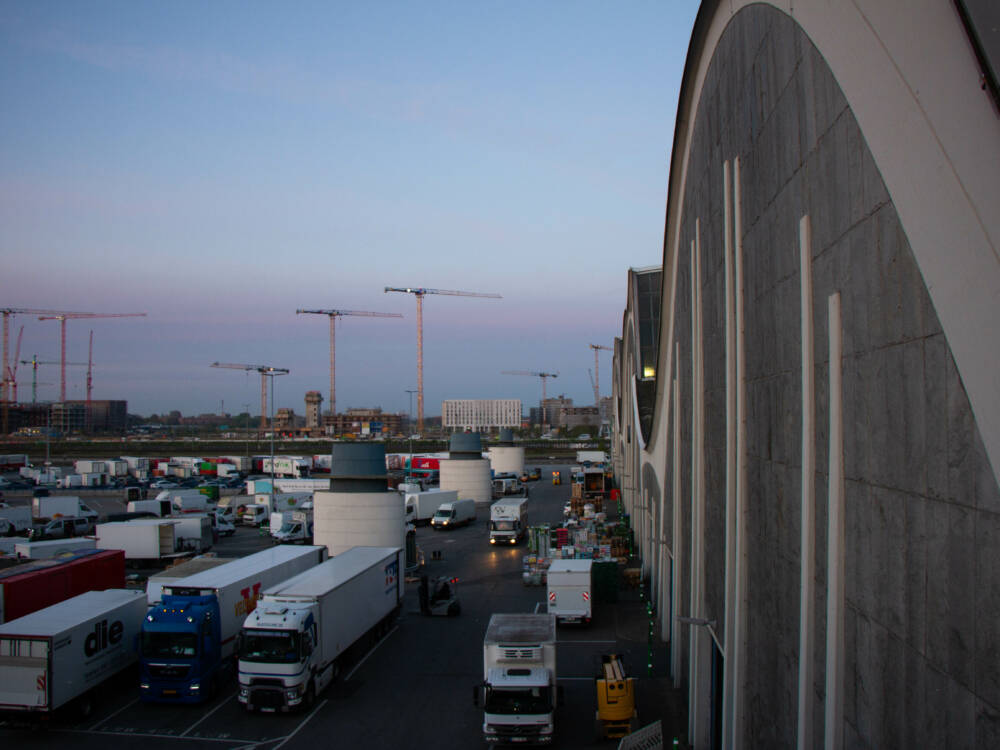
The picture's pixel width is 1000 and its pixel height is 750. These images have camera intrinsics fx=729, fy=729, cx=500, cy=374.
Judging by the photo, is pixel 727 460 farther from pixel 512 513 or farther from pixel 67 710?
pixel 512 513

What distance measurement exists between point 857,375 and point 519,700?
11245 millimetres

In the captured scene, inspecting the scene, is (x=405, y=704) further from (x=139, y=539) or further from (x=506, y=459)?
(x=506, y=459)

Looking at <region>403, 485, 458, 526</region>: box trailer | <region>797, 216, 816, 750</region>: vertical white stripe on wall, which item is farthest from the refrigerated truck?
<region>403, 485, 458, 526</region>: box trailer

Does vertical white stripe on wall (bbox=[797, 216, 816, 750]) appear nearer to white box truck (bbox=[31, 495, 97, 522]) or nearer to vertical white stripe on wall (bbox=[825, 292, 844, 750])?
vertical white stripe on wall (bbox=[825, 292, 844, 750])

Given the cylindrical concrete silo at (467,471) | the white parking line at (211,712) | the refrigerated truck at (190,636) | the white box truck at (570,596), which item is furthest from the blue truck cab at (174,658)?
the cylindrical concrete silo at (467,471)

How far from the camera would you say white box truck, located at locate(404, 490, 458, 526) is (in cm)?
4862

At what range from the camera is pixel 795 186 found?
766 centimetres

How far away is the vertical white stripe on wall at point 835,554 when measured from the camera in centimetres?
648

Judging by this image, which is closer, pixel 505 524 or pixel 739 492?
pixel 739 492

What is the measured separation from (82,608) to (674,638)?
48.5 ft

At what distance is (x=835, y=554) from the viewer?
257 inches

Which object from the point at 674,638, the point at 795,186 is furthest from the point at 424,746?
the point at 795,186

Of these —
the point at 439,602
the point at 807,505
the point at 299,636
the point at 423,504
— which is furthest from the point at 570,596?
the point at 423,504

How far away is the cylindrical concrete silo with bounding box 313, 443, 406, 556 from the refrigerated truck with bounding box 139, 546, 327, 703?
1064 centimetres
